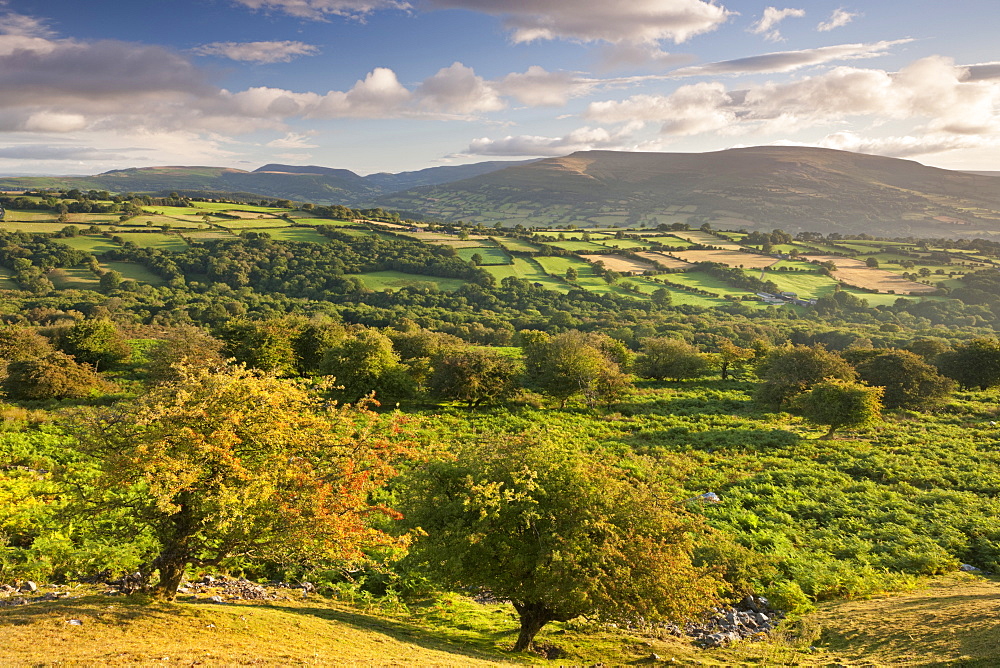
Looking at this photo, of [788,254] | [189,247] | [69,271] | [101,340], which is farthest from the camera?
[788,254]

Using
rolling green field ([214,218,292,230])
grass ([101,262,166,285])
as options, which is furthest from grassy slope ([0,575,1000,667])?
rolling green field ([214,218,292,230])

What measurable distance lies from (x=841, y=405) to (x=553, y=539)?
117ft

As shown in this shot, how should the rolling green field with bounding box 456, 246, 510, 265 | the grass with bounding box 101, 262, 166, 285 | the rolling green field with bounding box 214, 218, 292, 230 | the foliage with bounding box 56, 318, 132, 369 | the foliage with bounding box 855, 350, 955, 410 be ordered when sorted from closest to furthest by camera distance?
1. the foliage with bounding box 56, 318, 132, 369
2. the foliage with bounding box 855, 350, 955, 410
3. the grass with bounding box 101, 262, 166, 285
4. the rolling green field with bounding box 456, 246, 510, 265
5. the rolling green field with bounding box 214, 218, 292, 230

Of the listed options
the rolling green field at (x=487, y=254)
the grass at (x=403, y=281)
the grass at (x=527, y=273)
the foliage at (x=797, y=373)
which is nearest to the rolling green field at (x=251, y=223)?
the grass at (x=403, y=281)

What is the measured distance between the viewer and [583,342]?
49.8m

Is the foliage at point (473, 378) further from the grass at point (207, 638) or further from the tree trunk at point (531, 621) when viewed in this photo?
the grass at point (207, 638)

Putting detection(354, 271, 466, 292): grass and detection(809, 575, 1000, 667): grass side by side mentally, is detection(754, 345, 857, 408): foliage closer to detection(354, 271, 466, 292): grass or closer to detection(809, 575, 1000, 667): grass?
detection(809, 575, 1000, 667): grass

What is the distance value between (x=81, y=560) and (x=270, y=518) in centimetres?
870

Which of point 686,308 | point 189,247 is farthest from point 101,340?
point 686,308

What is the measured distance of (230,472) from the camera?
11.4 metres

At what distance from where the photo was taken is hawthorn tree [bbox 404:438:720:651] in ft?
43.0

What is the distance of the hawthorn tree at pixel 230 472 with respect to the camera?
1096 centimetres

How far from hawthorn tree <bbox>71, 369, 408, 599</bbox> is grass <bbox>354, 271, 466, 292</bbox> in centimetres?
10424

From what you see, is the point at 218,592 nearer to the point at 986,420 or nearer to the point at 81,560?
the point at 81,560
